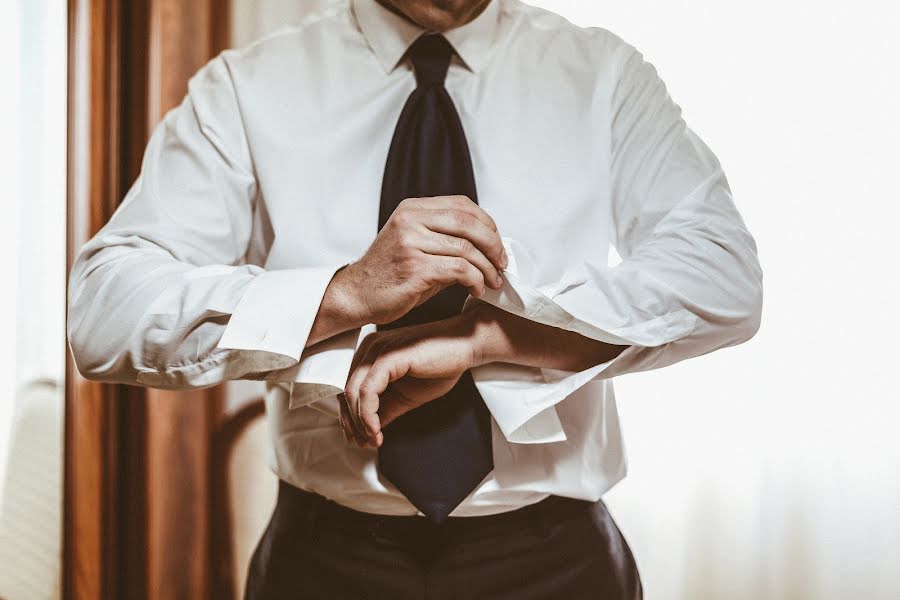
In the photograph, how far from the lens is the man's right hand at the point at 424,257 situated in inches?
31.9

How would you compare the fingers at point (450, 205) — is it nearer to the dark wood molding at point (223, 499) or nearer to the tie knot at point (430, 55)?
the tie knot at point (430, 55)

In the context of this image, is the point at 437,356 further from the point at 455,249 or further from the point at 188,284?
the point at 188,284

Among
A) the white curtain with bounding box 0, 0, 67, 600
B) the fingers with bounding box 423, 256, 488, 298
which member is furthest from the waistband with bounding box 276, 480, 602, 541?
the white curtain with bounding box 0, 0, 67, 600

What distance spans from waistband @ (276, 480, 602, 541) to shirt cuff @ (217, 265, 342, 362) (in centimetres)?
30

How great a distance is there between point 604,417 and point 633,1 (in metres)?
1.26

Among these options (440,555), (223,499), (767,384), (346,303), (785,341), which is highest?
(346,303)

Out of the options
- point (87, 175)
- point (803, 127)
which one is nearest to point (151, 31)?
point (87, 175)

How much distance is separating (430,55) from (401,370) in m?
0.47

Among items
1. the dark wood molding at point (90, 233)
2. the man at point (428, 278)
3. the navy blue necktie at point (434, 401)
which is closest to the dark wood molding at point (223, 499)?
the dark wood molding at point (90, 233)

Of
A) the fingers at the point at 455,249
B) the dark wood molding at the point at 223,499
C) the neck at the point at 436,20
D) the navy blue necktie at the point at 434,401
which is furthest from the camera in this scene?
the dark wood molding at the point at 223,499

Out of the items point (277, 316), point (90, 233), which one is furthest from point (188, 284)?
point (90, 233)

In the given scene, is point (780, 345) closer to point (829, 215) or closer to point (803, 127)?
point (829, 215)

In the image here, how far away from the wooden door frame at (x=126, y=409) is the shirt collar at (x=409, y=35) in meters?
0.78

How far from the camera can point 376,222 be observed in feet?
3.51
